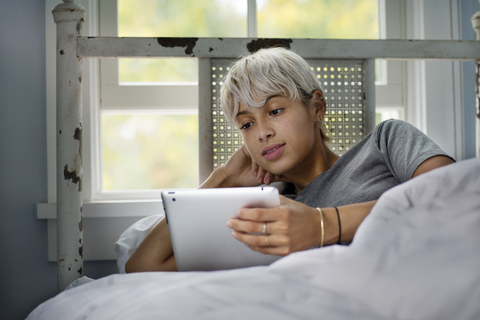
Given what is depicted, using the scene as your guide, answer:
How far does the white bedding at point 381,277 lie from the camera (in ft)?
1.36

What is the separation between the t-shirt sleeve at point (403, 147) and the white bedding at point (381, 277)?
0.95 ft

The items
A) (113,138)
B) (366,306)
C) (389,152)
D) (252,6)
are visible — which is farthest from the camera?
(113,138)

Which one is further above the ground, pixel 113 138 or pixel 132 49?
pixel 132 49

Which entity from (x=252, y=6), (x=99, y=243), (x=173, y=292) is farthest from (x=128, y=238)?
(x=252, y=6)

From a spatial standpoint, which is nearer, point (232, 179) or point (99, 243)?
point (232, 179)

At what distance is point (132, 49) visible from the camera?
43.7 inches

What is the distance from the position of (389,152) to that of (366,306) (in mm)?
556

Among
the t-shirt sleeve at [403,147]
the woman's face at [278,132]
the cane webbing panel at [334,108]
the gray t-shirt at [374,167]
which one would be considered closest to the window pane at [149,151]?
the cane webbing panel at [334,108]

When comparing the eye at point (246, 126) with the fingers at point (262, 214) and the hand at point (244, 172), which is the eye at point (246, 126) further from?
the fingers at point (262, 214)

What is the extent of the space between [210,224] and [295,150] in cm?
43

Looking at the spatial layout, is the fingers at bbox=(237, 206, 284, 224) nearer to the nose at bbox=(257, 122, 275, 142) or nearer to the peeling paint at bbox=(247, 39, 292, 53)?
the nose at bbox=(257, 122, 275, 142)

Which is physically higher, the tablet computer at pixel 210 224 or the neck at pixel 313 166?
the neck at pixel 313 166

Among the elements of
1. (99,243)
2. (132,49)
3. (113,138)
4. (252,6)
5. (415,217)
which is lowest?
(99,243)

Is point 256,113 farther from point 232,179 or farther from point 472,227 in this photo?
point 472,227
